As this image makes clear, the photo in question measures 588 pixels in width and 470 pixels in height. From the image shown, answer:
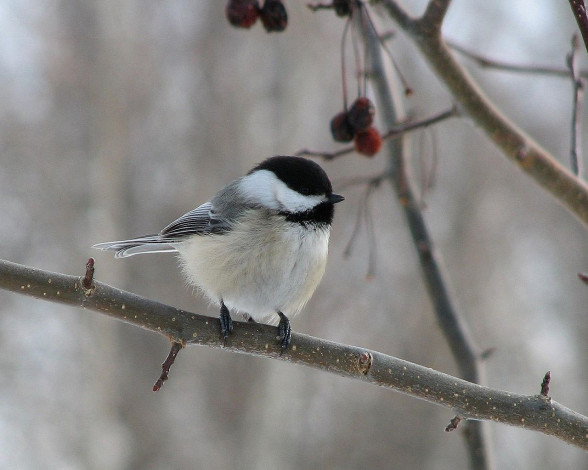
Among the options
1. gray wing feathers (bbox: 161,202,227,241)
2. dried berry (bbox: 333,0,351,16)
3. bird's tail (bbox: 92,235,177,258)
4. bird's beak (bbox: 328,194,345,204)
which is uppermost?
dried berry (bbox: 333,0,351,16)

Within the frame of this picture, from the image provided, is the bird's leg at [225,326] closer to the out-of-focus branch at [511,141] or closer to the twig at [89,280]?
the twig at [89,280]

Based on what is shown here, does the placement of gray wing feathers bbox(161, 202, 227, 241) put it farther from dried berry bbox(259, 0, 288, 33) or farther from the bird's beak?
dried berry bbox(259, 0, 288, 33)

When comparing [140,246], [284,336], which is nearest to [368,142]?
[284,336]

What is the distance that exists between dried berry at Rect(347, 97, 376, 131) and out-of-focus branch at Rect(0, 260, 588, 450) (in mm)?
824

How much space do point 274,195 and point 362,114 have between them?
462 mm

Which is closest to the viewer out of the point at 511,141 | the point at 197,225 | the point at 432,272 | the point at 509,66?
the point at 511,141

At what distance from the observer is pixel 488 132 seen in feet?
6.77

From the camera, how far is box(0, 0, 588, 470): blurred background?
7.65 m

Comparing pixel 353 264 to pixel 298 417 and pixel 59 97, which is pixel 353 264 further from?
pixel 59 97

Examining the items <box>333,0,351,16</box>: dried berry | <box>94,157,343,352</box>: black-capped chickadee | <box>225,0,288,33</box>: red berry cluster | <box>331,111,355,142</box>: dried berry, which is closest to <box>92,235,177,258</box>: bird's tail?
<box>94,157,343,352</box>: black-capped chickadee

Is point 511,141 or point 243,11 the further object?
point 243,11

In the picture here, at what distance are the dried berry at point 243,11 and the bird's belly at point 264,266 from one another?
28.1 inches

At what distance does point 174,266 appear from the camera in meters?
8.58

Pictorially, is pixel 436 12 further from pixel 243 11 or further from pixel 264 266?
pixel 264 266
